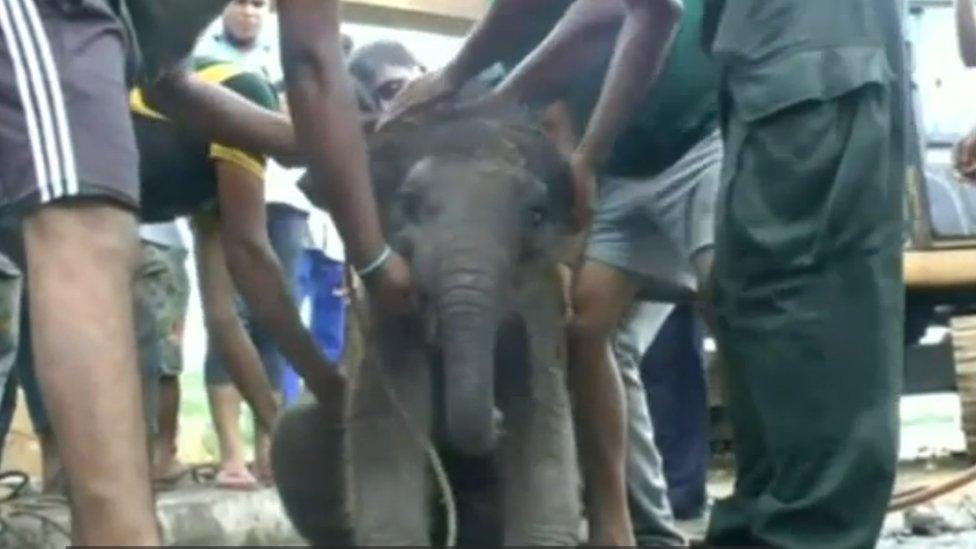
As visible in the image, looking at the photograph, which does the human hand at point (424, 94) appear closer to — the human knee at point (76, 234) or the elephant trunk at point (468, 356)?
the elephant trunk at point (468, 356)

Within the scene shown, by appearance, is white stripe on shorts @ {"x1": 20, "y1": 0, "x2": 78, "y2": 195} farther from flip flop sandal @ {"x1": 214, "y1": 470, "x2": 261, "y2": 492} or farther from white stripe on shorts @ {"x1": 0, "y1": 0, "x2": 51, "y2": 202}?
flip flop sandal @ {"x1": 214, "y1": 470, "x2": 261, "y2": 492}

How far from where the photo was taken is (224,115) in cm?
449

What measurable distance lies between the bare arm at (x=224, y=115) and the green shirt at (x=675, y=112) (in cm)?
92

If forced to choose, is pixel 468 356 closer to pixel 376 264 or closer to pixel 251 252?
pixel 376 264

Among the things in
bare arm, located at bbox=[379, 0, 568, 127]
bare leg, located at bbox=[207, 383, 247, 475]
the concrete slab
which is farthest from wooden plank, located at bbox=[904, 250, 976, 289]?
bare arm, located at bbox=[379, 0, 568, 127]

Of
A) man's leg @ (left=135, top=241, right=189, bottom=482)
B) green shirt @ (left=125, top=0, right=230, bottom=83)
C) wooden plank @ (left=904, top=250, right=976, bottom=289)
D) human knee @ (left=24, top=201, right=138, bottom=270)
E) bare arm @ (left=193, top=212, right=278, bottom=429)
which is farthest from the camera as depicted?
wooden plank @ (left=904, top=250, right=976, bottom=289)

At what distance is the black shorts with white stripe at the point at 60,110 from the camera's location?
10.2ft

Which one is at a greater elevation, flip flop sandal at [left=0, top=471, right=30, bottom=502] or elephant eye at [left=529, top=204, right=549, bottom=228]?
elephant eye at [left=529, top=204, right=549, bottom=228]

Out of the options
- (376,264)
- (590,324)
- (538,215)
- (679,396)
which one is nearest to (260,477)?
(679,396)

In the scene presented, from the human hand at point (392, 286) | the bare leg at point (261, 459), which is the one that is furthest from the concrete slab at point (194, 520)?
the human hand at point (392, 286)

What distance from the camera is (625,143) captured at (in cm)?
515

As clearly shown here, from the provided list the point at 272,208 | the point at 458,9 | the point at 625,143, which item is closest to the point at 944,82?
the point at 458,9

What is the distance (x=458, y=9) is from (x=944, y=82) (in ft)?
7.34

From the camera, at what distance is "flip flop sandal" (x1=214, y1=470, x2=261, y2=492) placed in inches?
267
